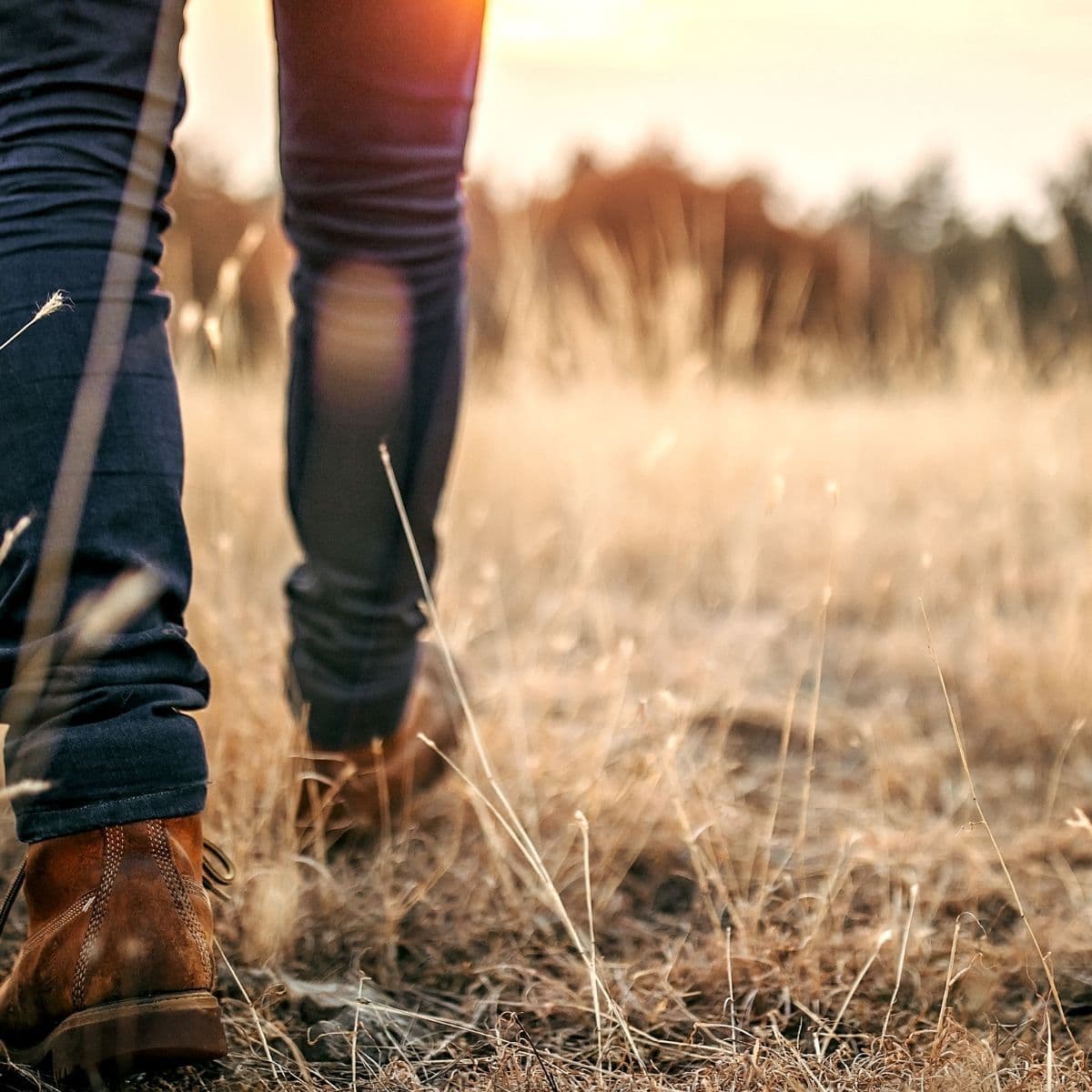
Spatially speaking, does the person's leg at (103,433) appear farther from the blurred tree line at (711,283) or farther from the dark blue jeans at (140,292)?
the blurred tree line at (711,283)

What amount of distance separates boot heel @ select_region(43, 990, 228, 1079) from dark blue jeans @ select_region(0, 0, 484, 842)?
113 millimetres

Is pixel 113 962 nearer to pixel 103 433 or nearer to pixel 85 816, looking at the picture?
pixel 85 816

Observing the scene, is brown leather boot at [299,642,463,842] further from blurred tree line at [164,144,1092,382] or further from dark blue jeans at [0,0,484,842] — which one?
blurred tree line at [164,144,1092,382]

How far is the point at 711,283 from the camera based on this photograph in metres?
9.39

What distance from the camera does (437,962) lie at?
0.96 metres

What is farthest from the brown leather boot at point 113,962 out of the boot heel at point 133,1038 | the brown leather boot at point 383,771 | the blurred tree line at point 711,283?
the blurred tree line at point 711,283

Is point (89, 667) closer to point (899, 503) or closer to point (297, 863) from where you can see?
point (297, 863)

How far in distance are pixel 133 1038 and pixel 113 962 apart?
0.15 feet

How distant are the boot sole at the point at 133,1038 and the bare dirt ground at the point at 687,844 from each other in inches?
1.4

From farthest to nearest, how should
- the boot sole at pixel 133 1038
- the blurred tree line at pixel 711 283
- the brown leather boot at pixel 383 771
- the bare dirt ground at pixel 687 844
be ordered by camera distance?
the blurred tree line at pixel 711 283 < the brown leather boot at pixel 383 771 < the bare dirt ground at pixel 687 844 < the boot sole at pixel 133 1038

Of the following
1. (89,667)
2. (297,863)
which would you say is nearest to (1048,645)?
(297,863)

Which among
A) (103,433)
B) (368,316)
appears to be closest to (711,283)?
(368,316)

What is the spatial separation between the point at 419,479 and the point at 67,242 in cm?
37

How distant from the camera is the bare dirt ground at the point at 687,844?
0.81 meters
